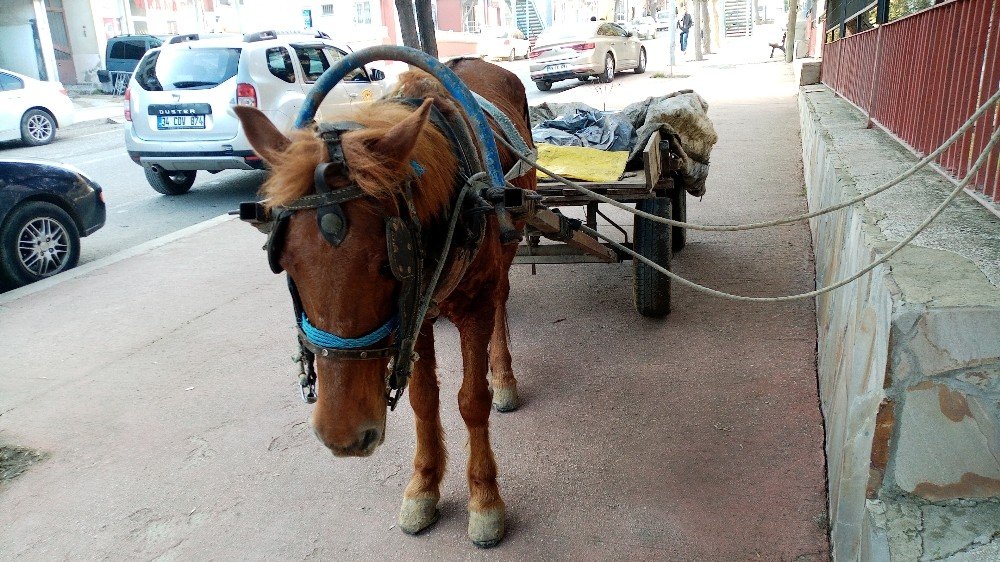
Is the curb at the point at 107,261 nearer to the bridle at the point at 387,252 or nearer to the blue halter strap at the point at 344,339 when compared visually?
the bridle at the point at 387,252

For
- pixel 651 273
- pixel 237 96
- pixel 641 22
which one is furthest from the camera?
pixel 641 22

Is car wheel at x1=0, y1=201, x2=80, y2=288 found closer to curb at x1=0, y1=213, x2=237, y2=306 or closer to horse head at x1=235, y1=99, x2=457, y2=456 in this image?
curb at x1=0, y1=213, x2=237, y2=306

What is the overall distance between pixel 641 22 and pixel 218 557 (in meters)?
54.8

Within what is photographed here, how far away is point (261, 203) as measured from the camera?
2.05m

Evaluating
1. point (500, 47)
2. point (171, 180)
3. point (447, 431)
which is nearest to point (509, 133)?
point (447, 431)

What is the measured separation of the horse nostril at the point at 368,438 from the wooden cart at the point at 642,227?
218cm

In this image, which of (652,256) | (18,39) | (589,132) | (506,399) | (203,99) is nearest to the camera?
(506,399)

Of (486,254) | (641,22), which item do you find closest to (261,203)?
(486,254)

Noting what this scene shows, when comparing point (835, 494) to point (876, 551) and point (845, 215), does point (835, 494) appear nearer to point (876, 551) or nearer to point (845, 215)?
point (876, 551)

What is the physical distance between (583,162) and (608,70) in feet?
62.7

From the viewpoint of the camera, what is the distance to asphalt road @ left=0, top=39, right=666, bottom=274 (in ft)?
26.8

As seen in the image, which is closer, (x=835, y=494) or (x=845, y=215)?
(x=835, y=494)

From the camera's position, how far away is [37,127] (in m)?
14.9

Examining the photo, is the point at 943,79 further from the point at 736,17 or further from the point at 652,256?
the point at 736,17
